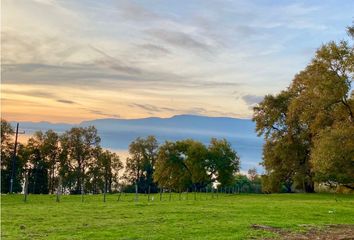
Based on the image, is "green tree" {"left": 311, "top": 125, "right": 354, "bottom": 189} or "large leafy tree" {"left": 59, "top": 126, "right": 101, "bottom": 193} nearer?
"green tree" {"left": 311, "top": 125, "right": 354, "bottom": 189}

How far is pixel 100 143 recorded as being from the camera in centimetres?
9675

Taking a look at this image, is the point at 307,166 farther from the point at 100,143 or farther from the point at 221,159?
the point at 100,143

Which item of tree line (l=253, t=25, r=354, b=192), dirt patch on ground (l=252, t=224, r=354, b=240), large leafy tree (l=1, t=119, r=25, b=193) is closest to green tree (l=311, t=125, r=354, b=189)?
tree line (l=253, t=25, r=354, b=192)

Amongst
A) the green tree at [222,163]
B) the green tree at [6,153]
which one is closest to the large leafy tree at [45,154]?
the green tree at [6,153]

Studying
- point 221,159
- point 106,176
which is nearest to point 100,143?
point 106,176

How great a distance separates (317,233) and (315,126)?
30966mm

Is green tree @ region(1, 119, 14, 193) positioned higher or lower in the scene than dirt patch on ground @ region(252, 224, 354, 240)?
higher

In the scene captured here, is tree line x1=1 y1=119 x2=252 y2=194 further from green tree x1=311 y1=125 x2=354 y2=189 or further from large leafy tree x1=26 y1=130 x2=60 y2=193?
green tree x1=311 y1=125 x2=354 y2=189

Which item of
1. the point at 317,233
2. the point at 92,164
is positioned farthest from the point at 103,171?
the point at 317,233

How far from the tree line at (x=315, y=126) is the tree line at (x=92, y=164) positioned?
1460cm

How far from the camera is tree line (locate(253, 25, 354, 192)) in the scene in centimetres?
3388

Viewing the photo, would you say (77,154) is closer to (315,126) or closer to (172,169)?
(172,169)

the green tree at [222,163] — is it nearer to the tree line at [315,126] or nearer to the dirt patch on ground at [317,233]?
the tree line at [315,126]

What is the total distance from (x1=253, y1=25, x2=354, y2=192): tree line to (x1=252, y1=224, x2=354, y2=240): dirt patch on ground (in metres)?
11.6
